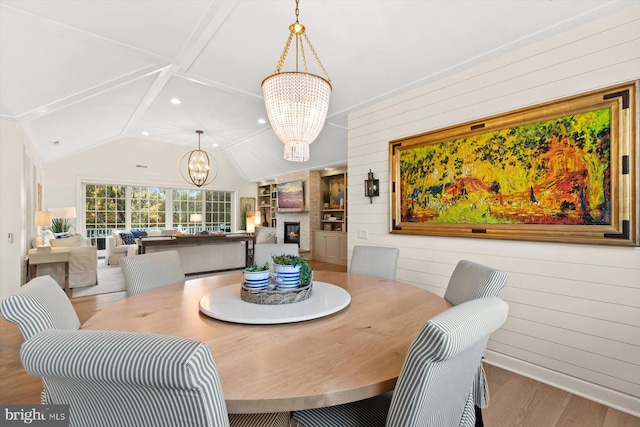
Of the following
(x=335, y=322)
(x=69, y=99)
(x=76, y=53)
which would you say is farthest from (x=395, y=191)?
(x=69, y=99)

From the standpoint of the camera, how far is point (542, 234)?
7.30 feet

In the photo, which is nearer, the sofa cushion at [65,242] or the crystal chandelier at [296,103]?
the crystal chandelier at [296,103]

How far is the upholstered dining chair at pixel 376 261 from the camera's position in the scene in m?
2.46

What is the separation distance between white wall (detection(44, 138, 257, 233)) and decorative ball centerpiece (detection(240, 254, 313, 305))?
322 inches

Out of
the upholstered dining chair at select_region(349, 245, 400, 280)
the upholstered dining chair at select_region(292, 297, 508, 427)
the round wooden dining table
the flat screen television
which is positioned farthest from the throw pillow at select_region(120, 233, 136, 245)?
the upholstered dining chair at select_region(292, 297, 508, 427)

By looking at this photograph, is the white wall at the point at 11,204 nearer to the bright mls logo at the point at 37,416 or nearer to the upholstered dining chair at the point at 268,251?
the upholstered dining chair at the point at 268,251

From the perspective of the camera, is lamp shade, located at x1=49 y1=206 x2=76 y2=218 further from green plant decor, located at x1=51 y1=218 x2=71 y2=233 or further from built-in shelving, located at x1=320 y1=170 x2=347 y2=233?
built-in shelving, located at x1=320 y1=170 x2=347 y2=233

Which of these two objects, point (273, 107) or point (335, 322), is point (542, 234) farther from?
point (273, 107)

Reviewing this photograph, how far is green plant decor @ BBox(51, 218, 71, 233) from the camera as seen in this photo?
6.55 meters

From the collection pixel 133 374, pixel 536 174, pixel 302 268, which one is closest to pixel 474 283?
pixel 302 268

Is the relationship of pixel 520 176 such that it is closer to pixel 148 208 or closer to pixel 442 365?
pixel 442 365

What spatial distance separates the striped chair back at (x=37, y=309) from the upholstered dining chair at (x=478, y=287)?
5.79 ft

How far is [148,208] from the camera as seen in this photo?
8.57 metres

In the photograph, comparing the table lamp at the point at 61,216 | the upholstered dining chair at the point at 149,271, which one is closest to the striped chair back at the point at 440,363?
the upholstered dining chair at the point at 149,271
